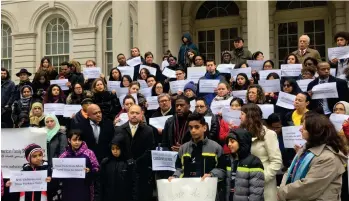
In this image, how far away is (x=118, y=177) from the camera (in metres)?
6.96

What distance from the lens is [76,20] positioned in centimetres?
2391

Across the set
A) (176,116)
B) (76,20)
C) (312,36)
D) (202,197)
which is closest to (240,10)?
(312,36)

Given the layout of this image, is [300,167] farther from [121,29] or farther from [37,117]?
[121,29]

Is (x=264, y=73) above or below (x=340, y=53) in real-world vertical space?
below

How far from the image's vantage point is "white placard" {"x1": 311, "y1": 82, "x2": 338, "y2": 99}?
8.55 meters

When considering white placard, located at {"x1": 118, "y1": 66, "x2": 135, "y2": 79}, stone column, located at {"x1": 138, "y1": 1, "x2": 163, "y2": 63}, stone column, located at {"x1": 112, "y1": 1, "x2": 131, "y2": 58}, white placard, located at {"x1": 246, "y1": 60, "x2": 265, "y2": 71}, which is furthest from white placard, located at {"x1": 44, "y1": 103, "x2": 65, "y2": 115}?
stone column, located at {"x1": 112, "y1": 1, "x2": 131, "y2": 58}

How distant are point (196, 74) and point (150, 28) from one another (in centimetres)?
725

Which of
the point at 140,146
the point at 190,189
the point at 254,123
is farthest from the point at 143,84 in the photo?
the point at 190,189

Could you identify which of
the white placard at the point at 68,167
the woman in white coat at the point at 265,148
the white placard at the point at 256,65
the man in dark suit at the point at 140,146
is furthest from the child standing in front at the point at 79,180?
the white placard at the point at 256,65

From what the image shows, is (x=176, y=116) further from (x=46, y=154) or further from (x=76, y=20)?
(x=76, y=20)

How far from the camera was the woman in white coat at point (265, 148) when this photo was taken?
5.95 m

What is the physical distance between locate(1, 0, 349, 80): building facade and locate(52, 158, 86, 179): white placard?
385 inches

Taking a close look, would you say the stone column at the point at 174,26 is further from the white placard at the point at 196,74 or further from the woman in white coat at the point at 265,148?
the woman in white coat at the point at 265,148

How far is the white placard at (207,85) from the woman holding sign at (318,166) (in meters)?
5.00
